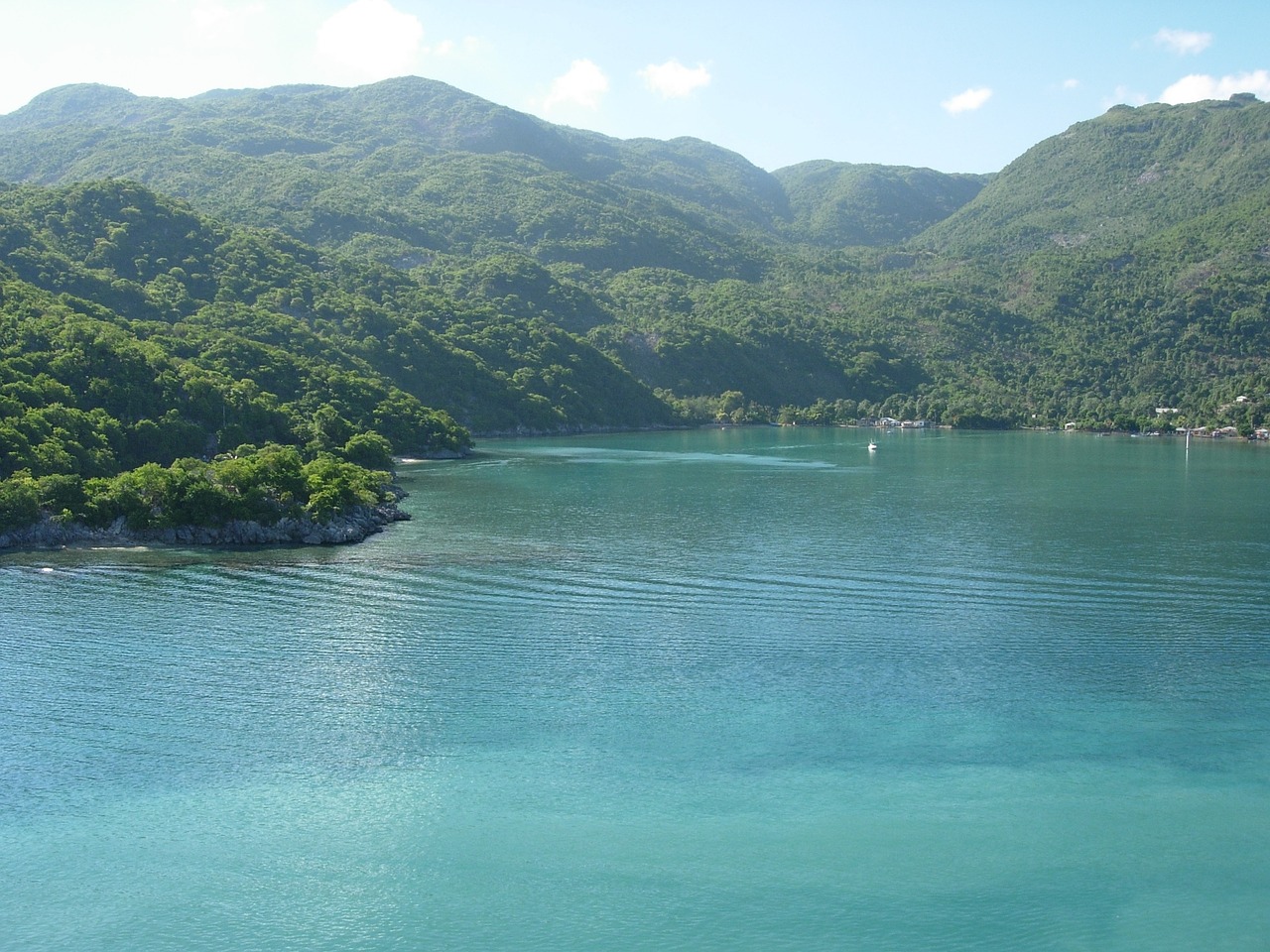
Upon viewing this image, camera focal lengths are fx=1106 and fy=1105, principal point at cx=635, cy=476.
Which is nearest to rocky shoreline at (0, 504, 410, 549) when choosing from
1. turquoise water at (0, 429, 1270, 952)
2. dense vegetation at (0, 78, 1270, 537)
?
dense vegetation at (0, 78, 1270, 537)

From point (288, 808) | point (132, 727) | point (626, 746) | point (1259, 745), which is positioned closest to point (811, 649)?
point (626, 746)

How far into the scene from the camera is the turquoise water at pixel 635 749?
1567 centimetres

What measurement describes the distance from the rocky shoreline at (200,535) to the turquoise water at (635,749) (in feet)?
7.43

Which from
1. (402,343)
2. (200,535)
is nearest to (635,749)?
(200,535)

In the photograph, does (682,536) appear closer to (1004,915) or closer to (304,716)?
(304,716)

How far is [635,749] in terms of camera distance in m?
21.2

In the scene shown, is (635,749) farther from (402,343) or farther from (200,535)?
(402,343)

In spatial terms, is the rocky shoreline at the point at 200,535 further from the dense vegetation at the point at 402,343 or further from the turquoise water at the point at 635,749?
the turquoise water at the point at 635,749

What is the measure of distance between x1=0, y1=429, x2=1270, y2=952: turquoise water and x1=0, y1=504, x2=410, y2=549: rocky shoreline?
2264 millimetres

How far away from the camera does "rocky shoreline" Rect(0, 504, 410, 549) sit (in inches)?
1625

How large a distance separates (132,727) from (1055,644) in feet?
71.5

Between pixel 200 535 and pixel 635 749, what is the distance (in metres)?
27.8

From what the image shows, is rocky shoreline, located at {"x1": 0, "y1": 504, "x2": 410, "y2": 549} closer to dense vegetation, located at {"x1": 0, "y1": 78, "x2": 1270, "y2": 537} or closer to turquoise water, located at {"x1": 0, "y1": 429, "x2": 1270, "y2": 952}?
dense vegetation, located at {"x1": 0, "y1": 78, "x2": 1270, "y2": 537}

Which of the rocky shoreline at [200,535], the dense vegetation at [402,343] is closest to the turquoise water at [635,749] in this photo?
the rocky shoreline at [200,535]
